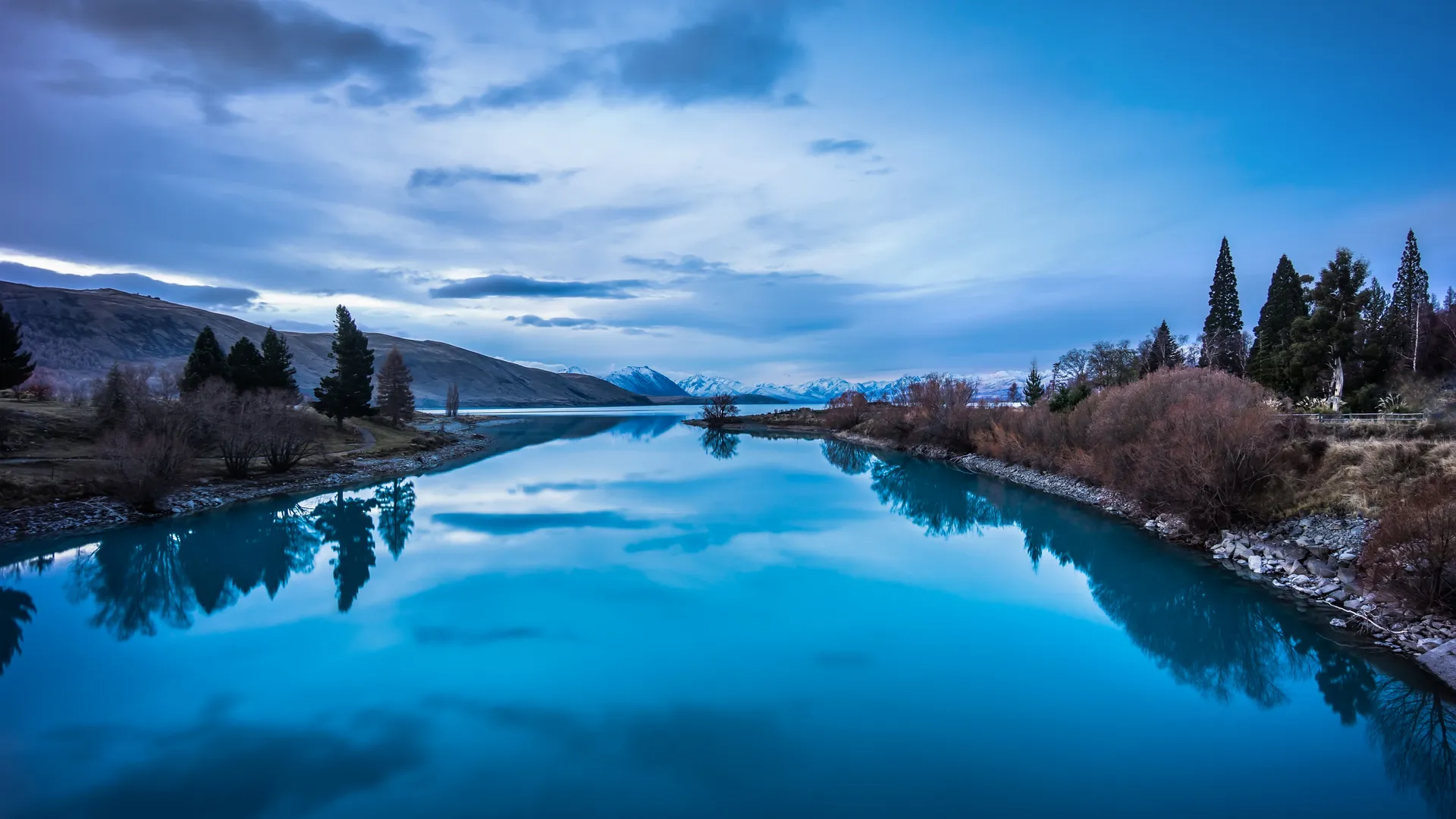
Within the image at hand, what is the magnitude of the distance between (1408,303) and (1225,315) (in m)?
9.22

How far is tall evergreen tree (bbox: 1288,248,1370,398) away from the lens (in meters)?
26.3

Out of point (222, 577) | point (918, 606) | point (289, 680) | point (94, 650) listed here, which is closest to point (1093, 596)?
point (918, 606)

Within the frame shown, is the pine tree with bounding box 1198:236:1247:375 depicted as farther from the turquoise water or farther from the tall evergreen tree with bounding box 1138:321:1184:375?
the turquoise water

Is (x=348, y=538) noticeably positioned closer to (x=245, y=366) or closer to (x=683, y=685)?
(x=683, y=685)

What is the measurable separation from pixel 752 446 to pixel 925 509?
1295 inches

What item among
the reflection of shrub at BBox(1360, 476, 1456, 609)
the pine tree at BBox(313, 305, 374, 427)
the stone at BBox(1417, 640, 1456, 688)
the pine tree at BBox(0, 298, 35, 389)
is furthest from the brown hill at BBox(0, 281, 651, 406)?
the stone at BBox(1417, 640, 1456, 688)

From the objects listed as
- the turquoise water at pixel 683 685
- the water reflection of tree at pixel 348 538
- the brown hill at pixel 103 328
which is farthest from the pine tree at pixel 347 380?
the brown hill at pixel 103 328

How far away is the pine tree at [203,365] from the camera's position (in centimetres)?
3544

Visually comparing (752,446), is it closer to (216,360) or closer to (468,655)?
(216,360)

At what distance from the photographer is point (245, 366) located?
128 ft

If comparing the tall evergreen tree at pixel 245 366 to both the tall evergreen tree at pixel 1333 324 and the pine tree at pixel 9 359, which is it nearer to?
the pine tree at pixel 9 359

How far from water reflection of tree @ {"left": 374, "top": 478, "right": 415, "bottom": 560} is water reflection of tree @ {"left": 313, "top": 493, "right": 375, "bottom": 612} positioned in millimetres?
437

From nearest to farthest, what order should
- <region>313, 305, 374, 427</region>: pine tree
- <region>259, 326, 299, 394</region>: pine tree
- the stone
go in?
the stone → <region>259, 326, 299, 394</region>: pine tree → <region>313, 305, 374, 427</region>: pine tree

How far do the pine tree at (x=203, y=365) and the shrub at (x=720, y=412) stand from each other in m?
54.7
